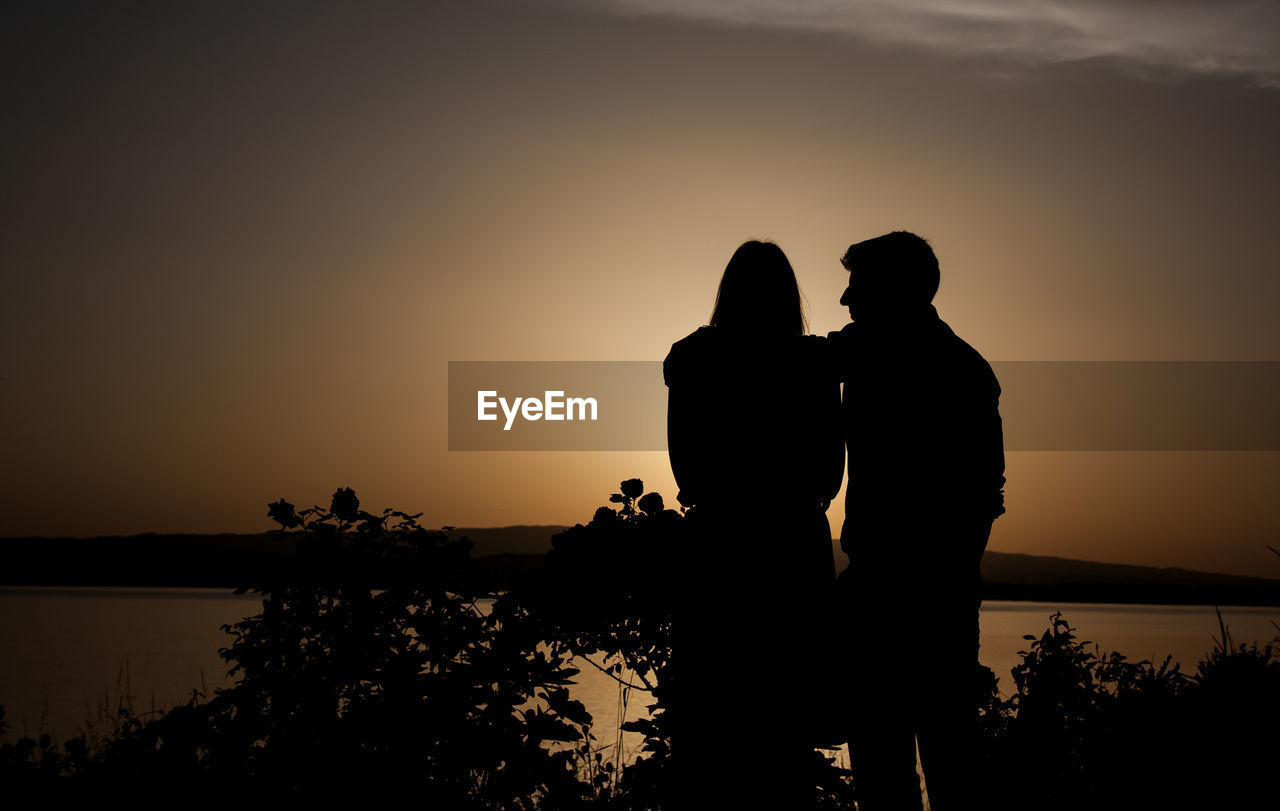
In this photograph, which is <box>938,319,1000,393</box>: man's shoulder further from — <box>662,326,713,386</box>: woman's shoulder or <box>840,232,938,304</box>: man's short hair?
<box>662,326,713,386</box>: woman's shoulder

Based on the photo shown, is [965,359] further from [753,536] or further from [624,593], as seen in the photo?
[624,593]

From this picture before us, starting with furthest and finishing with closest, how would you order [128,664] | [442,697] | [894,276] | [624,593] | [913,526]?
[128,664]
[624,593]
[442,697]
[894,276]
[913,526]

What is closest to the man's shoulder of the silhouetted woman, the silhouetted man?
the silhouetted man

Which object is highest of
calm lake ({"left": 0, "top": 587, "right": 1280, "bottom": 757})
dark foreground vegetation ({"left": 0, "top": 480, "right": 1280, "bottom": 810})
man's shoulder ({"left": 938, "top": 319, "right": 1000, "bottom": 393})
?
man's shoulder ({"left": 938, "top": 319, "right": 1000, "bottom": 393})

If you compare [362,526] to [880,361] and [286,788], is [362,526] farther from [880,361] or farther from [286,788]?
[880,361]

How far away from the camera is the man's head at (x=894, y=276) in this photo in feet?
10.6

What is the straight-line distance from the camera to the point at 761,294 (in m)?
3.19

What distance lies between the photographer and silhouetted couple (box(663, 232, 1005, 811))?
3.12 metres

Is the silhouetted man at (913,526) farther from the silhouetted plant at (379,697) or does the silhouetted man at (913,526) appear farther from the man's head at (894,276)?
the silhouetted plant at (379,697)

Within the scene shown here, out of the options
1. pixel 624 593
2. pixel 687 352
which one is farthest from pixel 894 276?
pixel 624 593

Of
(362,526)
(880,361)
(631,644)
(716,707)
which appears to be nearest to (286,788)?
(362,526)

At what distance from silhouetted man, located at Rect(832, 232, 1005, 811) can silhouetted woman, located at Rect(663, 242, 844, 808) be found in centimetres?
13

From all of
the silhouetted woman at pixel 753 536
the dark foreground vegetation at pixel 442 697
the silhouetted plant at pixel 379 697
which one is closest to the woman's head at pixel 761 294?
the silhouetted woman at pixel 753 536

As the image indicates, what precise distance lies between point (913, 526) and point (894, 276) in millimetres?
828
